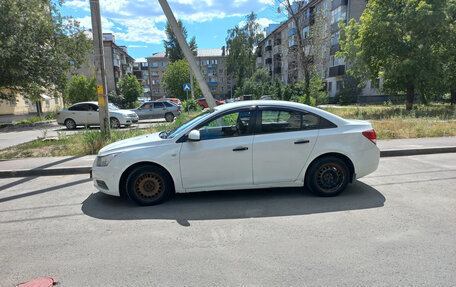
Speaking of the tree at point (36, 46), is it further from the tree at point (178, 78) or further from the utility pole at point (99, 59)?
the tree at point (178, 78)

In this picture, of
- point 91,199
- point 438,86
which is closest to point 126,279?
point 91,199

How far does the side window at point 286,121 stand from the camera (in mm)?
4523

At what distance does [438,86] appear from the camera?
727 inches

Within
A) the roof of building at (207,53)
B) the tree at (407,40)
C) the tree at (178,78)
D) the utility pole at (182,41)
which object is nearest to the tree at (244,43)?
the tree at (178,78)

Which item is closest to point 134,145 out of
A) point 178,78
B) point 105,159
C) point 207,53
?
point 105,159

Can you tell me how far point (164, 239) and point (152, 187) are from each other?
1256 millimetres

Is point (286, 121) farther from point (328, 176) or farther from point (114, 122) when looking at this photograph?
point (114, 122)

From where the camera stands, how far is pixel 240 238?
3.40 meters

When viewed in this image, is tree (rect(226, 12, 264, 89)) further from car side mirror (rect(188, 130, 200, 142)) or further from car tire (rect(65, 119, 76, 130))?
car side mirror (rect(188, 130, 200, 142))

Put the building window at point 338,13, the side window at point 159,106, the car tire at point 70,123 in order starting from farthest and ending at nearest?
the building window at point 338,13
the side window at point 159,106
the car tire at point 70,123

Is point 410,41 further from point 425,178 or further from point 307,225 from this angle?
point 307,225

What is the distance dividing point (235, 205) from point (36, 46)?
842 inches

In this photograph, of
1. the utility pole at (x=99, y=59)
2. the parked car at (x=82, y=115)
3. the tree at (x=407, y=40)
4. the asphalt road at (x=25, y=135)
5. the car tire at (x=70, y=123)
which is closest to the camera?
the utility pole at (x=99, y=59)

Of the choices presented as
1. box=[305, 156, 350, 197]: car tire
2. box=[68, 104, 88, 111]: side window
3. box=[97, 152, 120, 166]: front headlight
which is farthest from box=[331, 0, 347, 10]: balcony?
box=[97, 152, 120, 166]: front headlight
